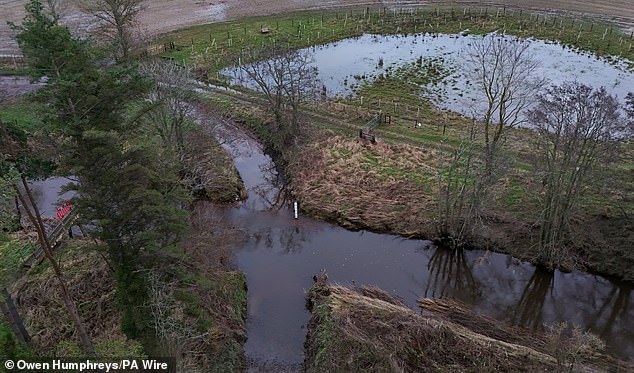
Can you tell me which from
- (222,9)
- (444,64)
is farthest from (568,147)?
(222,9)

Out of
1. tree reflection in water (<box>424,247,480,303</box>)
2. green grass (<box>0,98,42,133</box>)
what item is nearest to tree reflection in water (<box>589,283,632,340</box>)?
tree reflection in water (<box>424,247,480,303</box>)

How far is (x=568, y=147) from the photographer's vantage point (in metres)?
20.3

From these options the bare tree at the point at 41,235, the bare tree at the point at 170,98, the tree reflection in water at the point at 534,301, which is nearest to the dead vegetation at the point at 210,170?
the bare tree at the point at 170,98

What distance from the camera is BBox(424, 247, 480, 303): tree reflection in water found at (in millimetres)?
22781

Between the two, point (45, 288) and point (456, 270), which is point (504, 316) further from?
point (45, 288)

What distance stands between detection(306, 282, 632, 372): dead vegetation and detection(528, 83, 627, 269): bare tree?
5493 mm

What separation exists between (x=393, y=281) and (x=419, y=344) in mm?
5211

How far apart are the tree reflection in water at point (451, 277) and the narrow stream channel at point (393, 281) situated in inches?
1.8

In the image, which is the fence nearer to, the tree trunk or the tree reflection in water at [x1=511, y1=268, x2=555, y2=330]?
the tree reflection in water at [x1=511, y1=268, x2=555, y2=330]

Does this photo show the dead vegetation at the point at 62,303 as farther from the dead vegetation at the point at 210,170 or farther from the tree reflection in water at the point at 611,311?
the tree reflection in water at the point at 611,311

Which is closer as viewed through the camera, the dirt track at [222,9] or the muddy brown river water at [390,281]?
the muddy brown river water at [390,281]

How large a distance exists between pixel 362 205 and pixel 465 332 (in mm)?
10397

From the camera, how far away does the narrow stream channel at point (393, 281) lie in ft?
68.1

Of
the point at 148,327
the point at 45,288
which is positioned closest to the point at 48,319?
the point at 45,288
